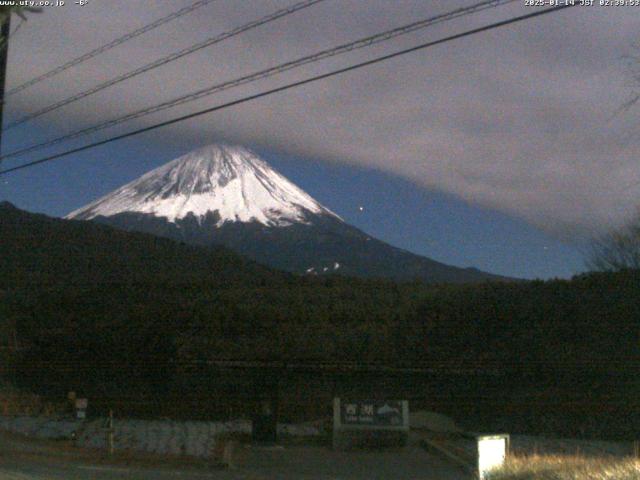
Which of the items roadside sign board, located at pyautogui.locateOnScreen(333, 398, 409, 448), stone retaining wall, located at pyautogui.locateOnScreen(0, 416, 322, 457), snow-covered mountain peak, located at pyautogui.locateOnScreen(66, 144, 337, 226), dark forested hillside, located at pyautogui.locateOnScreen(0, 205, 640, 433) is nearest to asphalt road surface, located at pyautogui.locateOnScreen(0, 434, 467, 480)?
roadside sign board, located at pyautogui.locateOnScreen(333, 398, 409, 448)

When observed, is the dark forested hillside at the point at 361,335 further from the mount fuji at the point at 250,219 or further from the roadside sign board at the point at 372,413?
the mount fuji at the point at 250,219

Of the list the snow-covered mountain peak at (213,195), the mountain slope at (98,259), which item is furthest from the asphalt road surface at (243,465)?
the snow-covered mountain peak at (213,195)

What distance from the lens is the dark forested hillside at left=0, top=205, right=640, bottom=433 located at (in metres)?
27.2

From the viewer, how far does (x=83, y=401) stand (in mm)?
20844

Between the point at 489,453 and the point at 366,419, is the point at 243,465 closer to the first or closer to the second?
the point at 366,419

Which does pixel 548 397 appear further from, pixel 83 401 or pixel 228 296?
pixel 83 401

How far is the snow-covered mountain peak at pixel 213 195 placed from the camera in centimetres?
8338

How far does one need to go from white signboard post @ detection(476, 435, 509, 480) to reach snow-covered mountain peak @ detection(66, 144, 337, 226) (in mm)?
64805

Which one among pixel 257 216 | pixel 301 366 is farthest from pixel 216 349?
pixel 257 216

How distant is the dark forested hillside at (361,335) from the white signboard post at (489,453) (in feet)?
43.3

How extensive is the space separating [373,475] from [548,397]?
427 inches

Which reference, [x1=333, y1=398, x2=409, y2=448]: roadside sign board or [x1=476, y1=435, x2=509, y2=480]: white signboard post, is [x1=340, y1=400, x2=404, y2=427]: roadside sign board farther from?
[x1=476, y1=435, x2=509, y2=480]: white signboard post

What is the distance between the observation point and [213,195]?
9206 centimetres

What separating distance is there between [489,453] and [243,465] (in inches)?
279
